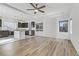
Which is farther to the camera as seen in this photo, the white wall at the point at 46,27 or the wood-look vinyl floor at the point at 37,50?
Answer: the white wall at the point at 46,27

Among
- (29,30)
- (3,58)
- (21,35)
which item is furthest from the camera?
(29,30)

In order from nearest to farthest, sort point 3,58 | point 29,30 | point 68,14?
point 3,58 → point 68,14 → point 29,30

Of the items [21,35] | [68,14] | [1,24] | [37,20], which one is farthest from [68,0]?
[37,20]

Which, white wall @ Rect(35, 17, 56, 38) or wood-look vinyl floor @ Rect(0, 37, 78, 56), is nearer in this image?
wood-look vinyl floor @ Rect(0, 37, 78, 56)

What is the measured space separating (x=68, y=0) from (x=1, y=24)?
14.9ft

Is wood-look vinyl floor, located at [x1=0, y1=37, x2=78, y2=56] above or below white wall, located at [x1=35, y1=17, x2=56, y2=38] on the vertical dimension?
below

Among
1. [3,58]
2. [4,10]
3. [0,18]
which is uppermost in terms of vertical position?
[4,10]

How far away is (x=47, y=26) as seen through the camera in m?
10.6

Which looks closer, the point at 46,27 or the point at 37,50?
the point at 37,50

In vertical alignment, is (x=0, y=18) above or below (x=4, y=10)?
below

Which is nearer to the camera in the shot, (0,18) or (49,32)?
(0,18)

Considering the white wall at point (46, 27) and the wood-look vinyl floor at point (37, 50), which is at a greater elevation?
the white wall at point (46, 27)

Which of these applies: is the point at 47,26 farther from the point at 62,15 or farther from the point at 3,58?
the point at 3,58

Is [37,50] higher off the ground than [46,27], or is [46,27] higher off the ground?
[46,27]
